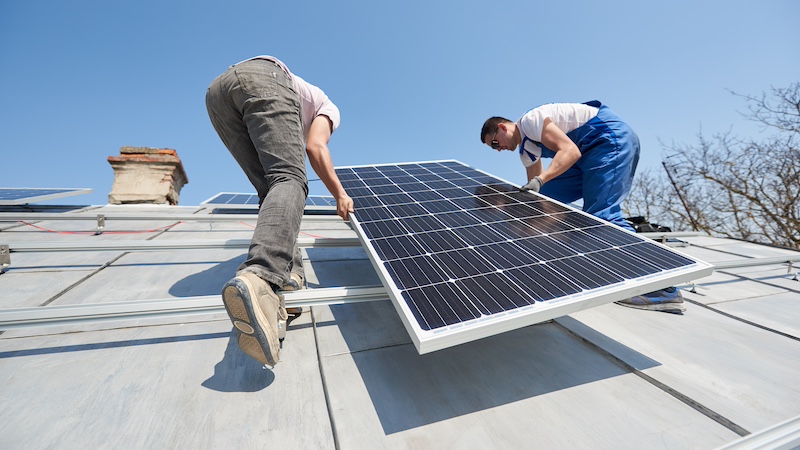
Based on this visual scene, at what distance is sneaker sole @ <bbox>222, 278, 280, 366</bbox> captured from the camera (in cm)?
133

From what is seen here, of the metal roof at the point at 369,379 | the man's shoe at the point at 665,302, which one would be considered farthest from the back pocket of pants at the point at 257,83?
the man's shoe at the point at 665,302

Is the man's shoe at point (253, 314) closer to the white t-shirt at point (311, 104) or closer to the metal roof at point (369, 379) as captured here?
the metal roof at point (369, 379)

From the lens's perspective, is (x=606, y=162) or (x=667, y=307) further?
(x=606, y=162)

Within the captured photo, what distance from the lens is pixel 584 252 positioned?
1955 mm

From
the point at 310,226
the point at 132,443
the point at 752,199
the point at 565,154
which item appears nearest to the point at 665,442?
the point at 132,443

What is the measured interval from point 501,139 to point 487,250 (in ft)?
7.06

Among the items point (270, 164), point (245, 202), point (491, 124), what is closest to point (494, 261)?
point (270, 164)

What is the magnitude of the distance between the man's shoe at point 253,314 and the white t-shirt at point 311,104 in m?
1.27

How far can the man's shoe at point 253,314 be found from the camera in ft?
4.36

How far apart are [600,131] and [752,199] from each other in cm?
1011

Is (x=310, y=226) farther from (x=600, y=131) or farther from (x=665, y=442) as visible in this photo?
(x=665, y=442)

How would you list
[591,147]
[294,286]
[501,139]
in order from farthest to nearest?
[501,139], [591,147], [294,286]

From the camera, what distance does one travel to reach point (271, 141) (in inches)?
73.4

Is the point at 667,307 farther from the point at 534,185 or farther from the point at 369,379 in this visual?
the point at 369,379
